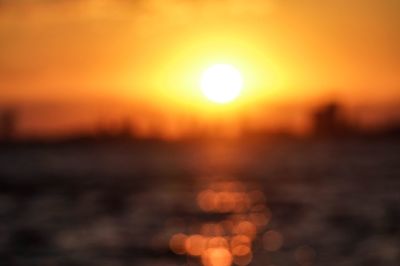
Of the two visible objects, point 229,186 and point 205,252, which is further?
point 229,186

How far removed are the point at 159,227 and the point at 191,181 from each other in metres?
31.1

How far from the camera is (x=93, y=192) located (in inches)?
1710

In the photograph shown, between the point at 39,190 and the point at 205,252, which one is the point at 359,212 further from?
the point at 39,190

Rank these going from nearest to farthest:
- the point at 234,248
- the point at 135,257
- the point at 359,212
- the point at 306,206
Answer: the point at 135,257, the point at 234,248, the point at 359,212, the point at 306,206

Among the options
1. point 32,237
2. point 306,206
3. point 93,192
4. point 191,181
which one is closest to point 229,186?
point 191,181

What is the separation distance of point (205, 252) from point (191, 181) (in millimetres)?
36319

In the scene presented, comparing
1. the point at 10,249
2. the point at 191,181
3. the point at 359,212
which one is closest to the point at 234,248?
the point at 10,249

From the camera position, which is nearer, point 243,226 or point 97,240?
point 97,240

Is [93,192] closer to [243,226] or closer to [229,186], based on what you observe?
[229,186]

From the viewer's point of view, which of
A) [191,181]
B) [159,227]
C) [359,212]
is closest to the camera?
[159,227]

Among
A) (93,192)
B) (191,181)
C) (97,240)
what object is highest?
(191,181)

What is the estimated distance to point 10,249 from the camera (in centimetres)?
2055

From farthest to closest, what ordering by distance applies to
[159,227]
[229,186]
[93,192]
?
1. [229,186]
2. [93,192]
3. [159,227]

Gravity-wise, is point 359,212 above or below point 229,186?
below
